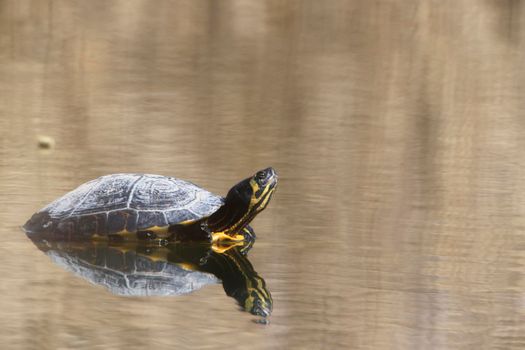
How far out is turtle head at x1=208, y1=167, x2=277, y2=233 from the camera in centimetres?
617

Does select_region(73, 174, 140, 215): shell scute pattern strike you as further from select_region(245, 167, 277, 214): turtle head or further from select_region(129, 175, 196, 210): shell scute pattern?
select_region(245, 167, 277, 214): turtle head

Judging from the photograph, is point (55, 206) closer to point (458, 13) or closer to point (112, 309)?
point (112, 309)

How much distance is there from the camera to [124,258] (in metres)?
5.80

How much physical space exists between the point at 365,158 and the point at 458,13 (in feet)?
32.4

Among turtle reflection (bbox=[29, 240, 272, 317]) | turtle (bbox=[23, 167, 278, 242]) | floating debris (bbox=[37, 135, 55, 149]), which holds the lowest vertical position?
turtle reflection (bbox=[29, 240, 272, 317])

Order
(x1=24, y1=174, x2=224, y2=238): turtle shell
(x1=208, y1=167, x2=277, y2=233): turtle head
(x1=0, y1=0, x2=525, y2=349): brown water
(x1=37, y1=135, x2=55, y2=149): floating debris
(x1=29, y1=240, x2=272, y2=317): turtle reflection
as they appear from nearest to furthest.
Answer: (x1=0, y1=0, x2=525, y2=349): brown water → (x1=29, y1=240, x2=272, y2=317): turtle reflection → (x1=24, y1=174, x2=224, y2=238): turtle shell → (x1=208, y1=167, x2=277, y2=233): turtle head → (x1=37, y1=135, x2=55, y2=149): floating debris

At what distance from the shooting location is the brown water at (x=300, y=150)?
4773mm

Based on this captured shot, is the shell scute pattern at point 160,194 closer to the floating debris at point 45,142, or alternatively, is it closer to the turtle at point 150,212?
the turtle at point 150,212

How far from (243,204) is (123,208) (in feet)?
1.99

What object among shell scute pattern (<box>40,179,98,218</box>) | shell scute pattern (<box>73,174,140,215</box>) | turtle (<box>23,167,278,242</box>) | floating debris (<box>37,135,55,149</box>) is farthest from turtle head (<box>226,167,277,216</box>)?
floating debris (<box>37,135,55,149</box>)

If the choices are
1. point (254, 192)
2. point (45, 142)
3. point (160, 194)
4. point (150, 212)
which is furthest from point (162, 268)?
point (45, 142)

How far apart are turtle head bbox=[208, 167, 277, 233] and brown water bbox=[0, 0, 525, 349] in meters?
0.20

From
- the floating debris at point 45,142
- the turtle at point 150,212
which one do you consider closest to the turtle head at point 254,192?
the turtle at point 150,212

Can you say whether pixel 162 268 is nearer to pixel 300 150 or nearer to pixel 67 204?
pixel 67 204
